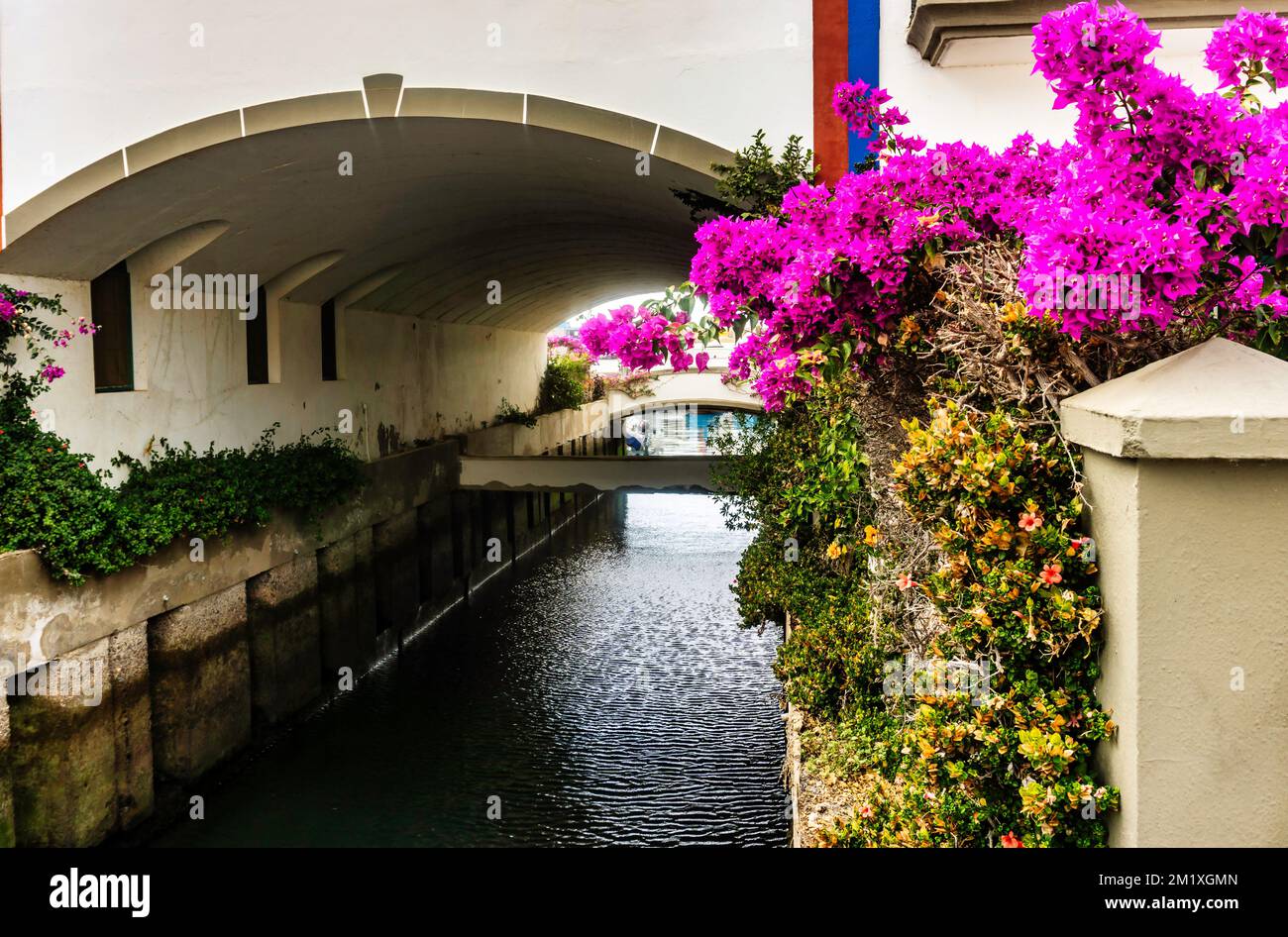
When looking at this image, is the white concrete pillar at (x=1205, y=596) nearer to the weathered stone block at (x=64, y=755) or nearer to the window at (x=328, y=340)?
the weathered stone block at (x=64, y=755)

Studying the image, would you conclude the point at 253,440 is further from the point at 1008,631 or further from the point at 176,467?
the point at 1008,631

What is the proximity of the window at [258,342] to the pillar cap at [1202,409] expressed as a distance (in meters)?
10.2

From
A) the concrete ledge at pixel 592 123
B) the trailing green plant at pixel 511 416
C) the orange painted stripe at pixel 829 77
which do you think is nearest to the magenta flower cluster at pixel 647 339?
the concrete ledge at pixel 592 123

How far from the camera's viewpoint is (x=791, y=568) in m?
8.02

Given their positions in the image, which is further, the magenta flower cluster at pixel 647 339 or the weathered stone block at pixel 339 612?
the weathered stone block at pixel 339 612

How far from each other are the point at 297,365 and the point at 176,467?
291cm

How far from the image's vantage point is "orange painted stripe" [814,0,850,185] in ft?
20.8

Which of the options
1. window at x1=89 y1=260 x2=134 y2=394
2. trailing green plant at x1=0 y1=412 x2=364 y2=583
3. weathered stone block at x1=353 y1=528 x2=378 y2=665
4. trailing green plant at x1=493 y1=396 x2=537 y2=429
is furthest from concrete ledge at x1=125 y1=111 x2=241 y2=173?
trailing green plant at x1=493 y1=396 x2=537 y2=429

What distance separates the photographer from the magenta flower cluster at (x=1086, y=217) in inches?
105

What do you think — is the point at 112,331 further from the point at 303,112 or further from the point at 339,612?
the point at 339,612

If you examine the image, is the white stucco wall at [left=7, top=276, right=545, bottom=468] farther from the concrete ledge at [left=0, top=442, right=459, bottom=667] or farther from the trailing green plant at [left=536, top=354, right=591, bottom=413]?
the trailing green plant at [left=536, top=354, right=591, bottom=413]

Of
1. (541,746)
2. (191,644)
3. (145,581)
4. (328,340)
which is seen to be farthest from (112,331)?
(541,746)

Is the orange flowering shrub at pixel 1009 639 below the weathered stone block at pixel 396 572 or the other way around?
the other way around

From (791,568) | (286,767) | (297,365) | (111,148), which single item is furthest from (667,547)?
(111,148)
